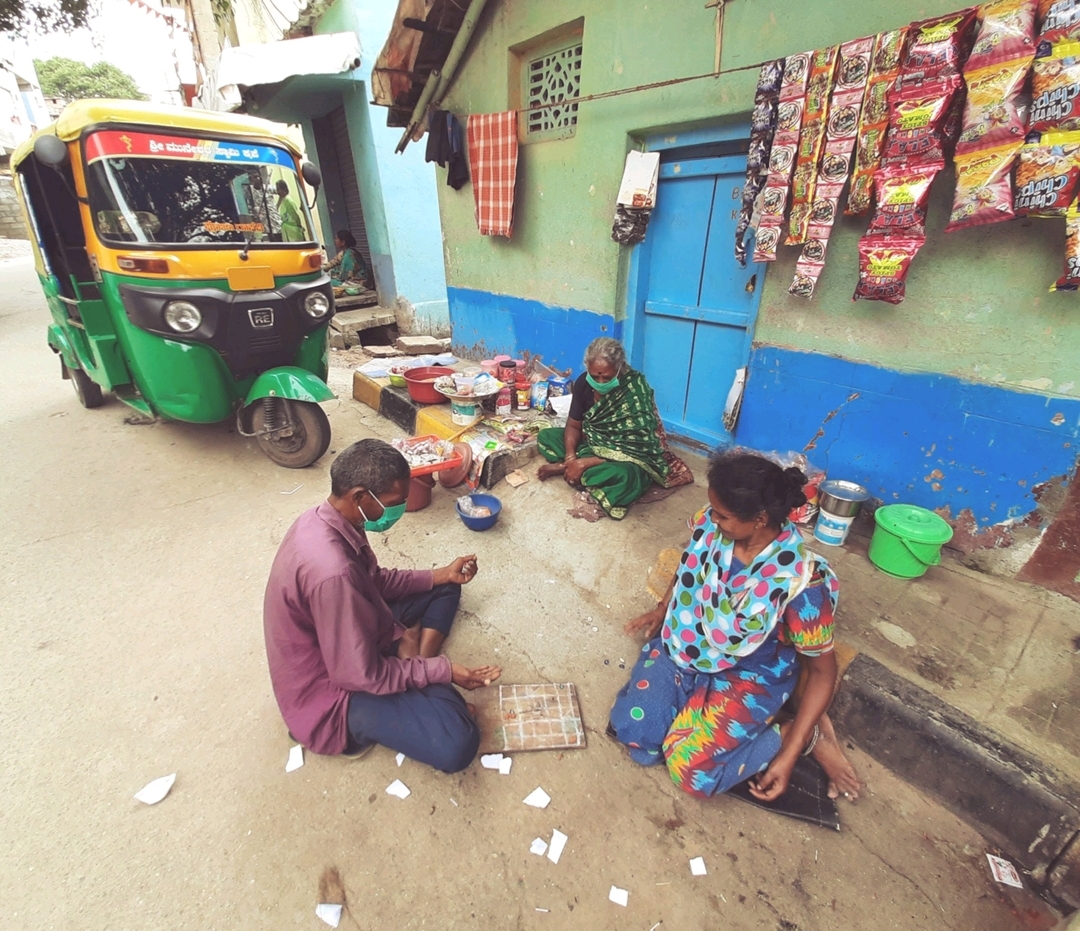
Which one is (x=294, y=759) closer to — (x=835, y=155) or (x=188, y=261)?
(x=188, y=261)

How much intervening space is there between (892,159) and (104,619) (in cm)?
476

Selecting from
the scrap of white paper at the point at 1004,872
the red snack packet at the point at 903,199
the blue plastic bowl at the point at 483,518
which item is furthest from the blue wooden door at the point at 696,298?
the scrap of white paper at the point at 1004,872

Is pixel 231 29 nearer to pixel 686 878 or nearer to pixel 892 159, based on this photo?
pixel 892 159

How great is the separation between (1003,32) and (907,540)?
7.48 feet

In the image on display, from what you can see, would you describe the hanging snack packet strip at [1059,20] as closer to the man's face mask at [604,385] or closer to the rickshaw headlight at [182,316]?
the man's face mask at [604,385]

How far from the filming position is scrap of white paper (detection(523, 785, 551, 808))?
1921 millimetres

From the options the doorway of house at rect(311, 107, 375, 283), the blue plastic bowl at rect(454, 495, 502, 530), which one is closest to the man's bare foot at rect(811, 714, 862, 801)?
the blue plastic bowl at rect(454, 495, 502, 530)

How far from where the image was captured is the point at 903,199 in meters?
2.54

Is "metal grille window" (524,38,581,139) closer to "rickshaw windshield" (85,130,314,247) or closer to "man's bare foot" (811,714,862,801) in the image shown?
"rickshaw windshield" (85,130,314,247)

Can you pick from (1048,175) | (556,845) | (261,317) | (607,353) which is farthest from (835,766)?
(261,317)

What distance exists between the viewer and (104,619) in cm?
274

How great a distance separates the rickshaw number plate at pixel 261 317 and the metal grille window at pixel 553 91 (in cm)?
283

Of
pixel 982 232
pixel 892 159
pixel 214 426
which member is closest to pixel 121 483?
pixel 214 426

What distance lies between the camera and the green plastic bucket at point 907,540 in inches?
103
